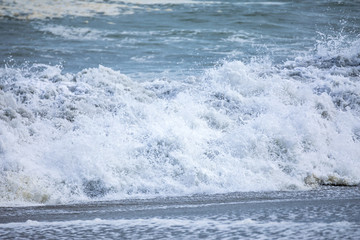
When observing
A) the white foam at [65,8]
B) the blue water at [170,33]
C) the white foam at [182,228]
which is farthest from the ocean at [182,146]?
the white foam at [65,8]

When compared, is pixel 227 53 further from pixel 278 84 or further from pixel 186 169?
pixel 186 169

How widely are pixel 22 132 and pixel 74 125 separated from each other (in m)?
0.77

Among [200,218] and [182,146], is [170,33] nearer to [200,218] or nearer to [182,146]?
[182,146]

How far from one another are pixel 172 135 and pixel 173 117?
0.74 meters

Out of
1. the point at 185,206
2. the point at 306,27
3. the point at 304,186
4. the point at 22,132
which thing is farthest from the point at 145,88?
the point at 306,27

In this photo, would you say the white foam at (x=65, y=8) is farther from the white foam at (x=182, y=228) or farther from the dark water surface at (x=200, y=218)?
the white foam at (x=182, y=228)

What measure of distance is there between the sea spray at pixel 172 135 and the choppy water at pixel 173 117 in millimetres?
18

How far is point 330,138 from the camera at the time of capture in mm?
7652

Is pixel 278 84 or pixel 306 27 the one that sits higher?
pixel 306 27

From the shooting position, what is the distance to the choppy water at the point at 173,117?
6.29m

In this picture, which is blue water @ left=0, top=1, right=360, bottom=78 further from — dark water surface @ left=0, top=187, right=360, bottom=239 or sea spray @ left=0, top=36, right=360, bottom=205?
dark water surface @ left=0, top=187, right=360, bottom=239

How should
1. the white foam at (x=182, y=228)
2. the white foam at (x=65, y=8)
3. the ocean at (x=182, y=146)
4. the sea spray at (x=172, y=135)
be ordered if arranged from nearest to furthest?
the white foam at (x=182, y=228) → the ocean at (x=182, y=146) → the sea spray at (x=172, y=135) → the white foam at (x=65, y=8)

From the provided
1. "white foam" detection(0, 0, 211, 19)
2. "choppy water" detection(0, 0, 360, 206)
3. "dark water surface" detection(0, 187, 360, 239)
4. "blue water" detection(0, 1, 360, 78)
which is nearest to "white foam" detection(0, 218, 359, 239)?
"dark water surface" detection(0, 187, 360, 239)

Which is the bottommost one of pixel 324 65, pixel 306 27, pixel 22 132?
pixel 22 132
